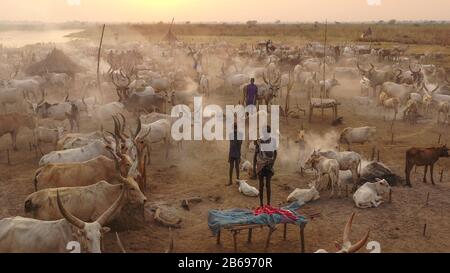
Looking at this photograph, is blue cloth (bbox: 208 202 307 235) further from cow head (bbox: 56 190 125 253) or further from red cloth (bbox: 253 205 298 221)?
cow head (bbox: 56 190 125 253)

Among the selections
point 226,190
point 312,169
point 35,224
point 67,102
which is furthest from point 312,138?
point 35,224

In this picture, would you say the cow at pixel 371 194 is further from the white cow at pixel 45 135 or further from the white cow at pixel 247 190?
the white cow at pixel 45 135

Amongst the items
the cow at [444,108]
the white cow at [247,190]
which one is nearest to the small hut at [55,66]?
the white cow at [247,190]

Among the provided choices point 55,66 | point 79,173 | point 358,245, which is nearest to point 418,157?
point 358,245

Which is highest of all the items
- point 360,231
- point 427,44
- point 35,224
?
point 427,44

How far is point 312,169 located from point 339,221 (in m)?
2.71

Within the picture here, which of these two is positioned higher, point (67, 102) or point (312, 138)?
point (67, 102)

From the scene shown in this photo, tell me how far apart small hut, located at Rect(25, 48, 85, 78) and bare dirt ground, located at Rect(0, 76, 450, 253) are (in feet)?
36.3

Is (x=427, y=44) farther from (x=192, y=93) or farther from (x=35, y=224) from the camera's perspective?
(x=35, y=224)

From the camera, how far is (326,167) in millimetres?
12289

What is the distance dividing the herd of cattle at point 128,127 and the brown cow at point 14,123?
0.04 m

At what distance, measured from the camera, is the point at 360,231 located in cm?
1026

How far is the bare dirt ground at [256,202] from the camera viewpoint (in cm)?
975
